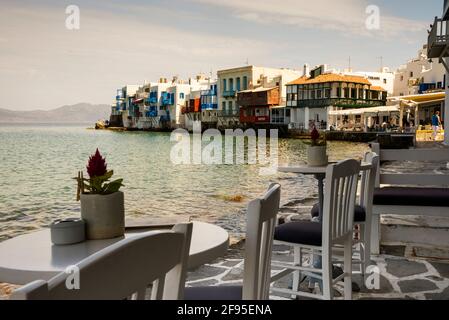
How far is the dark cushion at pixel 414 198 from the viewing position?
4.54 metres

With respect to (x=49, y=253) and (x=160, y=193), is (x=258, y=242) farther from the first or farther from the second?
(x=160, y=193)

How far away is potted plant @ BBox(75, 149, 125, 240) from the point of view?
1.85m

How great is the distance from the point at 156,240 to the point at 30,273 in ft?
2.46

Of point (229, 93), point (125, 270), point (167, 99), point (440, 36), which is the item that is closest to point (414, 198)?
point (125, 270)

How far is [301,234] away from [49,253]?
6.39 feet

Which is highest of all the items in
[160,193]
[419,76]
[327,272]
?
[419,76]

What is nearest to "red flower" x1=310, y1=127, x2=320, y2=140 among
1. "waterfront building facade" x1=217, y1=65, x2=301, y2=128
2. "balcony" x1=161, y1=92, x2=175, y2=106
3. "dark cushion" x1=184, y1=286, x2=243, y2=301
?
"dark cushion" x1=184, y1=286, x2=243, y2=301

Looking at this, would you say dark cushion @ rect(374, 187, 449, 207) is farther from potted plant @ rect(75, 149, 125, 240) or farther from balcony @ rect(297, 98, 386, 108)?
balcony @ rect(297, 98, 386, 108)

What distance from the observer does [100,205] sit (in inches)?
73.0

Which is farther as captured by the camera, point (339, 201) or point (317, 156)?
point (317, 156)

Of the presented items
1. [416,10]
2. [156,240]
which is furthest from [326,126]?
[156,240]

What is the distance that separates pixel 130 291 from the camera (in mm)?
909

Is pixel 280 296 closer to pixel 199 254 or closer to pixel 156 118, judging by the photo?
pixel 199 254

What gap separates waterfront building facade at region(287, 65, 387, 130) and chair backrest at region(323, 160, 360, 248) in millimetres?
47078
